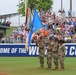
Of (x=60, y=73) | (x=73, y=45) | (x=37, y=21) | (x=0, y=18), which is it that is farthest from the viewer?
(x=0, y=18)

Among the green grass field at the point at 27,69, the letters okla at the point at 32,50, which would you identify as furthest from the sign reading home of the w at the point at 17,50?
the green grass field at the point at 27,69

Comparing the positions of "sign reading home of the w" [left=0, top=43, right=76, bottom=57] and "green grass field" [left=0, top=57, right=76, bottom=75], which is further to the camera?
"sign reading home of the w" [left=0, top=43, right=76, bottom=57]

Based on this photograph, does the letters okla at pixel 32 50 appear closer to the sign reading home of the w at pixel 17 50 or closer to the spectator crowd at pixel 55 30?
the sign reading home of the w at pixel 17 50

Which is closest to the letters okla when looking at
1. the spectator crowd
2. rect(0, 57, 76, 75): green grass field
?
the spectator crowd

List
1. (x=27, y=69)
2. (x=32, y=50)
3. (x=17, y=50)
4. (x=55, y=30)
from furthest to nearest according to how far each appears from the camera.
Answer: (x=55, y=30), (x=17, y=50), (x=32, y=50), (x=27, y=69)

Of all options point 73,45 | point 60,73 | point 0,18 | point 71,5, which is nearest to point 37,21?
point 60,73

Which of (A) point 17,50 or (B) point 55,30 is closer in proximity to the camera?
(A) point 17,50

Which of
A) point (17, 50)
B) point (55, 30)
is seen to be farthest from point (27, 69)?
point (55, 30)

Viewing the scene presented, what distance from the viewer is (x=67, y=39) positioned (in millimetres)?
30453

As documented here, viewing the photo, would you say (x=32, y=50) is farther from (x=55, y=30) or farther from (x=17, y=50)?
(x=55, y=30)

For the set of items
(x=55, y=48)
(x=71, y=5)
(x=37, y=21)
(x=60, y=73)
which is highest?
(x=71, y=5)

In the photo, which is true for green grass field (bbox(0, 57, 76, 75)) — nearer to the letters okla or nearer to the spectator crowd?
the letters okla

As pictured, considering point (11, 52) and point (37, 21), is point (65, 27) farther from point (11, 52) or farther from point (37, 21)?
point (37, 21)

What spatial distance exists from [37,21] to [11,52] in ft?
41.3
